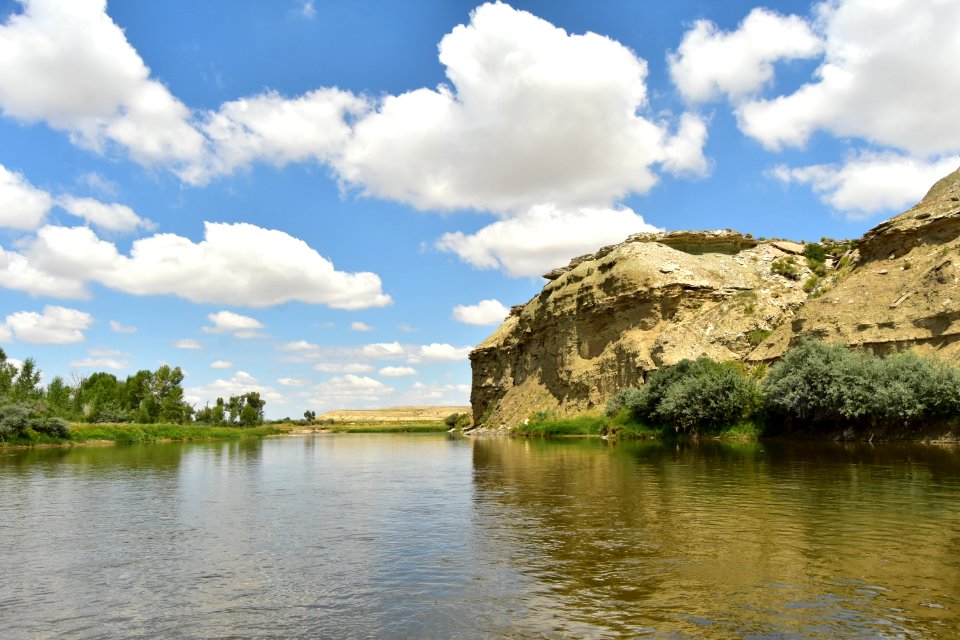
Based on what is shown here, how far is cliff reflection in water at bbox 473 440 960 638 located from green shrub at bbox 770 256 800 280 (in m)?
49.6

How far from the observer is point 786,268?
6888 centimetres

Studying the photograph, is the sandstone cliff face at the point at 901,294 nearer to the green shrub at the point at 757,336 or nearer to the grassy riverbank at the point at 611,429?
the green shrub at the point at 757,336

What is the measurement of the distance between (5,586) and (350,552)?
17.9 ft

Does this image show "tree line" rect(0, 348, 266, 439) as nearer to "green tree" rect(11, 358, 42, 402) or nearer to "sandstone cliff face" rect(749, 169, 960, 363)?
"green tree" rect(11, 358, 42, 402)

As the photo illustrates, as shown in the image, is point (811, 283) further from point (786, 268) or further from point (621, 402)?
point (621, 402)

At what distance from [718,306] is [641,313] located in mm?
7993

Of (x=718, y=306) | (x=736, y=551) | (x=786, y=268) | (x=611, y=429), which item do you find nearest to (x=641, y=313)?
(x=718, y=306)

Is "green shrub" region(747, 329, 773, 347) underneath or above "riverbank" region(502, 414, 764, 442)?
above

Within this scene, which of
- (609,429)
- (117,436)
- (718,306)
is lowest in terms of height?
(609,429)

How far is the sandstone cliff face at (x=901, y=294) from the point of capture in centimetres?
4119

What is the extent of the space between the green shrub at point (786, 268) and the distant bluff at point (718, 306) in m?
0.13

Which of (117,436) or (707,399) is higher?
(707,399)

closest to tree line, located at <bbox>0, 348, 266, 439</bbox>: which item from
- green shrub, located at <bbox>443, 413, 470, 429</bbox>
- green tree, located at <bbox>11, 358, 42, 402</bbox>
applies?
green tree, located at <bbox>11, 358, 42, 402</bbox>

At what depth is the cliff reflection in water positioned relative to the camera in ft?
25.2
